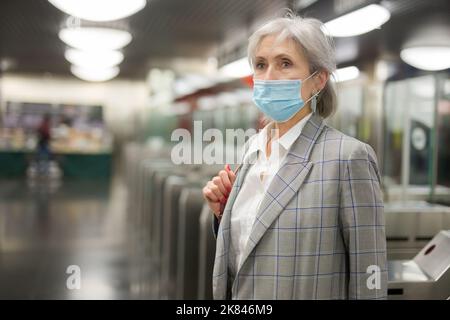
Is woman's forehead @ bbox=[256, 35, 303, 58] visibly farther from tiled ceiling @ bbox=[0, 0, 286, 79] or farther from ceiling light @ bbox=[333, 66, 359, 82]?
tiled ceiling @ bbox=[0, 0, 286, 79]

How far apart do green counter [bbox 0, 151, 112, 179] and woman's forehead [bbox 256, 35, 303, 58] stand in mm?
11771

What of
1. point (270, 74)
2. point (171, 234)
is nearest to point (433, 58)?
point (270, 74)

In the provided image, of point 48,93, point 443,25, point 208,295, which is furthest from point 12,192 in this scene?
point 443,25

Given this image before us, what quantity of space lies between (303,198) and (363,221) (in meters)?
0.15

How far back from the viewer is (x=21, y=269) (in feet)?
14.4

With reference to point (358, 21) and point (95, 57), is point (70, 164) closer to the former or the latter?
point (95, 57)

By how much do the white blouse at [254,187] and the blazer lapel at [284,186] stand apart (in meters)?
0.03

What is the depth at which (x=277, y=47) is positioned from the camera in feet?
4.19

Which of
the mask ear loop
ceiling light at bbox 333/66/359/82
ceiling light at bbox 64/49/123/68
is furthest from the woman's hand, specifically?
ceiling light at bbox 64/49/123/68

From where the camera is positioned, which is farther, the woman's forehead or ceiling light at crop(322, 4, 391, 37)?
ceiling light at crop(322, 4, 391, 37)

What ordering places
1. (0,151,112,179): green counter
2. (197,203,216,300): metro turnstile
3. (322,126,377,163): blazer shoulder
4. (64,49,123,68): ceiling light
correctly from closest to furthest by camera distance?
(322,126,377,163): blazer shoulder
(197,203,216,300): metro turnstile
(64,49,123,68): ceiling light
(0,151,112,179): green counter

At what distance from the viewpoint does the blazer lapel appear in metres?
1.28

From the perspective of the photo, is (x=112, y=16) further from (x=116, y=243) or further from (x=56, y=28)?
(x=116, y=243)

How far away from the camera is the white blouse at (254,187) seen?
1343 millimetres
